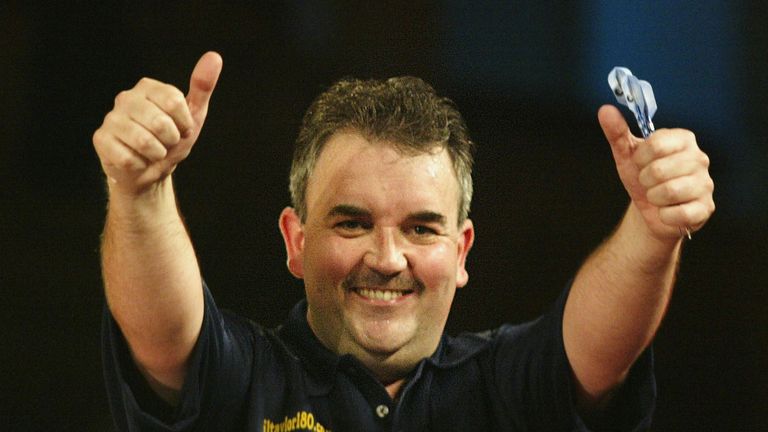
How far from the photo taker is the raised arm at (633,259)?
4.17 ft

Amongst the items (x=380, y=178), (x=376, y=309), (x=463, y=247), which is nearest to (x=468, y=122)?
(x=463, y=247)

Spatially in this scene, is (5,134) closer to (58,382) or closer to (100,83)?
(100,83)

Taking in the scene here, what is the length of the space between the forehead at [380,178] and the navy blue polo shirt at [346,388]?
0.75ft

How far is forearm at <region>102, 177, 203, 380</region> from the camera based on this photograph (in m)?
1.34

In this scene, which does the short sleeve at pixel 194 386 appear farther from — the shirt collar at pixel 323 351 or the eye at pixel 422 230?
the eye at pixel 422 230

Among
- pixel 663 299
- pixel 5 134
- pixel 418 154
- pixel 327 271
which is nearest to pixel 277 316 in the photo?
pixel 327 271

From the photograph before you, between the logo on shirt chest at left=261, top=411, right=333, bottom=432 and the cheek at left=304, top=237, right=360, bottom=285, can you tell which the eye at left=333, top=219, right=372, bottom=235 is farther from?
the logo on shirt chest at left=261, top=411, right=333, bottom=432

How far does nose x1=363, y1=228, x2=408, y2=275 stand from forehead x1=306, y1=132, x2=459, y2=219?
0.13ft

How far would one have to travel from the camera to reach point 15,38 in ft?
6.61

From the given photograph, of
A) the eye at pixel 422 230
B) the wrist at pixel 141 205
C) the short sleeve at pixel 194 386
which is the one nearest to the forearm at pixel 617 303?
the eye at pixel 422 230

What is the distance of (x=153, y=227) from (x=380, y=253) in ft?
1.27

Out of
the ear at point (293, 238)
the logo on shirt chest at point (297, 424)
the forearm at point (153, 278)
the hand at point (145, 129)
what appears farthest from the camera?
the ear at point (293, 238)

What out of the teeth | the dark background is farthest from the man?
the dark background

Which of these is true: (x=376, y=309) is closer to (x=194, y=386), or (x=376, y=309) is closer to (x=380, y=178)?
(x=380, y=178)
